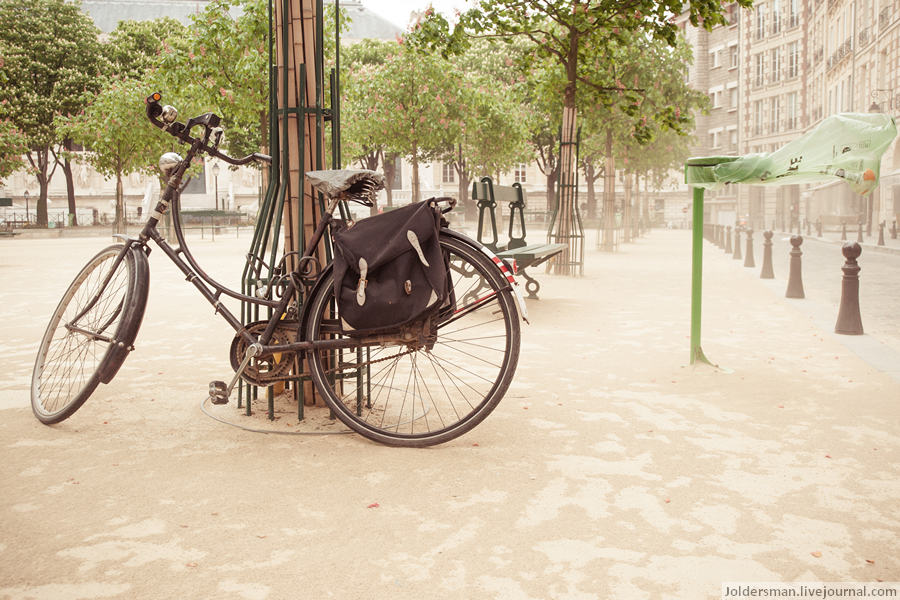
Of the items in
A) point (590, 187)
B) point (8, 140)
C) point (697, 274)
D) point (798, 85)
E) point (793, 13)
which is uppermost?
point (793, 13)

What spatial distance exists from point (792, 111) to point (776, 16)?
6.44m

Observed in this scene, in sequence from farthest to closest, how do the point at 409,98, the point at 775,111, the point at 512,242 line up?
the point at 775,111 < the point at 409,98 < the point at 512,242

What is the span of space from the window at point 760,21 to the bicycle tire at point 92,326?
57.5 metres

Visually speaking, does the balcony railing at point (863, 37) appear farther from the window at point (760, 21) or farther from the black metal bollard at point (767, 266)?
the black metal bollard at point (767, 266)

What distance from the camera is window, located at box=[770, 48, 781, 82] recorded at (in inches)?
2084

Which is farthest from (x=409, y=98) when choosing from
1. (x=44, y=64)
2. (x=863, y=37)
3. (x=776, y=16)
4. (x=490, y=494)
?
(x=776, y=16)

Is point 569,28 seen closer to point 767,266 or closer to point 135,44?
point 767,266

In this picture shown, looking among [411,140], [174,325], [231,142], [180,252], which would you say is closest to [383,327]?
[180,252]

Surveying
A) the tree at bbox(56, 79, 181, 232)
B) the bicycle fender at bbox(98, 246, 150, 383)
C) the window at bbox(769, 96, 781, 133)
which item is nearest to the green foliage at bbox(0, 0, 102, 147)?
the tree at bbox(56, 79, 181, 232)

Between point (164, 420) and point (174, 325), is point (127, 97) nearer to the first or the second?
point (174, 325)

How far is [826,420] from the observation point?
14.3 feet

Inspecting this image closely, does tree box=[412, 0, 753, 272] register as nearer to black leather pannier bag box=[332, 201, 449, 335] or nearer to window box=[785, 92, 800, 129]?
black leather pannier bag box=[332, 201, 449, 335]

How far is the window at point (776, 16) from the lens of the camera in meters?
52.4

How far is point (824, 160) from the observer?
4.99 meters
